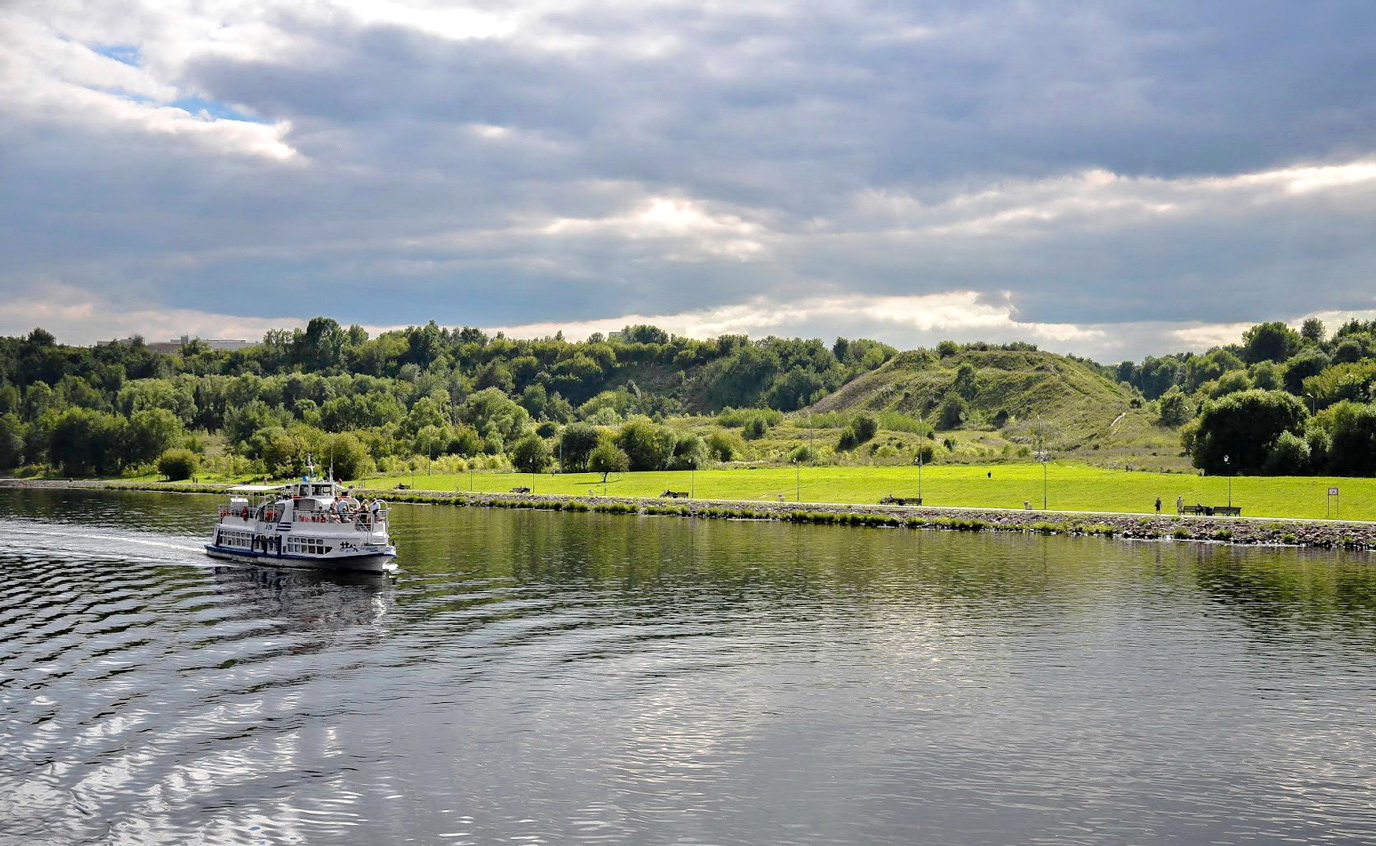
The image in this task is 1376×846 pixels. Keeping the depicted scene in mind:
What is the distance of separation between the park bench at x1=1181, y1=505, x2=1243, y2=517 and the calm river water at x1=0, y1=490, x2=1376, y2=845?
30296 mm

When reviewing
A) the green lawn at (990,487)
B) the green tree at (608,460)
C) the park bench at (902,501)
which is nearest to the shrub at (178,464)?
the green lawn at (990,487)

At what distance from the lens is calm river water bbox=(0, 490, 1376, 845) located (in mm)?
25344

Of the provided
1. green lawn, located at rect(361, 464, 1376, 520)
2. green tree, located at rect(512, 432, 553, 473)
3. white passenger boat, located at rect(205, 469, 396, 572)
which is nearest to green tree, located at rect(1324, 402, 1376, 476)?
green lawn, located at rect(361, 464, 1376, 520)

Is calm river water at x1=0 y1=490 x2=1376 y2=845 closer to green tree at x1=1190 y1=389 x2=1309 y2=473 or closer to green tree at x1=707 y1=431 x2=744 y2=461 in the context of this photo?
green tree at x1=1190 y1=389 x2=1309 y2=473

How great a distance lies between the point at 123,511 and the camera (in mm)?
119250

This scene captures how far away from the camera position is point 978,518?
100 meters

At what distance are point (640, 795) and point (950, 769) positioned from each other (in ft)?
26.8

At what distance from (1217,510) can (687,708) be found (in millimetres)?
75306

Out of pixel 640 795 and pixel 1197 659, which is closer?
pixel 640 795

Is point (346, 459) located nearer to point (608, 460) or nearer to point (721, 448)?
point (608, 460)

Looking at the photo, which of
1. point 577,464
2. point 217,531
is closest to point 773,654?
point 217,531

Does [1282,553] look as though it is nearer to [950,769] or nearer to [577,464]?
[950,769]

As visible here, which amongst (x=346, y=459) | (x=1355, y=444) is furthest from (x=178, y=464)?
(x=1355, y=444)

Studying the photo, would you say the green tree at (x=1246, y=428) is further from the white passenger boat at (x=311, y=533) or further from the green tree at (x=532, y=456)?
the green tree at (x=532, y=456)
